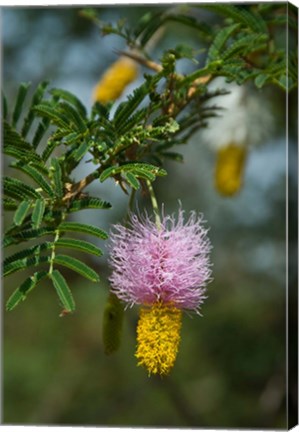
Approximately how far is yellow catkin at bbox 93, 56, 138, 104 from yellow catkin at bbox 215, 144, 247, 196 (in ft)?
0.98

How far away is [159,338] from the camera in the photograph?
1346mm

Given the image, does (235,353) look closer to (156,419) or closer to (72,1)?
(156,419)

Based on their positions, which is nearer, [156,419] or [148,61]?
[148,61]

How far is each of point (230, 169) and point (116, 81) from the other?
345 millimetres

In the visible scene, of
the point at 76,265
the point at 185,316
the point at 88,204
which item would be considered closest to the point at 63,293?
the point at 76,265

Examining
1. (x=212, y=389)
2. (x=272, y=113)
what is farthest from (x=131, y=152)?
(x=212, y=389)

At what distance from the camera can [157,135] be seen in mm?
1414

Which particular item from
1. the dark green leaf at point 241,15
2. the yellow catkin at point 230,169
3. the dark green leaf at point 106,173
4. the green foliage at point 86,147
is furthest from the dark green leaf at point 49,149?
the yellow catkin at point 230,169

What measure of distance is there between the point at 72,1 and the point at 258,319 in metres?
1.53

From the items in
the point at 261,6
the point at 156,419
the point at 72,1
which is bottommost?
the point at 156,419

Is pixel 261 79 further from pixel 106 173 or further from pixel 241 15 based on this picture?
pixel 106 173

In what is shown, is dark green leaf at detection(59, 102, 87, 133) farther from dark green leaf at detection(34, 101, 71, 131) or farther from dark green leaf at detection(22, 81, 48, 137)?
dark green leaf at detection(22, 81, 48, 137)

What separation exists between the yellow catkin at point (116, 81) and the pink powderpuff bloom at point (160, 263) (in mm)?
591

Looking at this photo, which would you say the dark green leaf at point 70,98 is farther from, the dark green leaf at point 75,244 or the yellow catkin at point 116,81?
the dark green leaf at point 75,244
